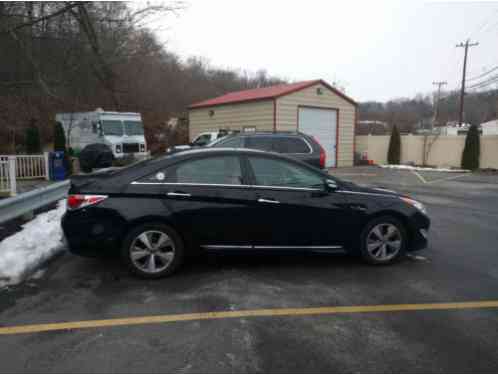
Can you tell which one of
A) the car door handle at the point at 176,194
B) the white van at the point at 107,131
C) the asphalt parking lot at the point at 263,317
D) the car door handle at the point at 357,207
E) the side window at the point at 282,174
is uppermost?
the white van at the point at 107,131

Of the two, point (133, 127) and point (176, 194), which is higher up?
point (133, 127)

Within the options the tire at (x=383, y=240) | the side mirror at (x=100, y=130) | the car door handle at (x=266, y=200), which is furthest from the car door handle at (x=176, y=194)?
the side mirror at (x=100, y=130)

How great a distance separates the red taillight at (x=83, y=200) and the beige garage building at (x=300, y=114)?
13964 mm

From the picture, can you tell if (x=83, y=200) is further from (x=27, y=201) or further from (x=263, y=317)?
(x=27, y=201)

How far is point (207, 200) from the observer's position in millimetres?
4492

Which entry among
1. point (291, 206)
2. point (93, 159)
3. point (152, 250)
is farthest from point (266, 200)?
point (93, 159)

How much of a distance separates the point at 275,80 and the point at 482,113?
108 feet

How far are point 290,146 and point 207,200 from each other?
15.9ft

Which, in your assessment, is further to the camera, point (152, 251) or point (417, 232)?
point (417, 232)

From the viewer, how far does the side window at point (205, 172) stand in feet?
14.8

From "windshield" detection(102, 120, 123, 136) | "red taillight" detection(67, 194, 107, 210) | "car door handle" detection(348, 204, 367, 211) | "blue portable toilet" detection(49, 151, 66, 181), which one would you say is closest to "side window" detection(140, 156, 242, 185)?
"red taillight" detection(67, 194, 107, 210)

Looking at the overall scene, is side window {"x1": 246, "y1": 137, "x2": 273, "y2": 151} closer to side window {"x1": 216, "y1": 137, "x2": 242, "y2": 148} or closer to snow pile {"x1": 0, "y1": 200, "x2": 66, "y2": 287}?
side window {"x1": 216, "y1": 137, "x2": 242, "y2": 148}

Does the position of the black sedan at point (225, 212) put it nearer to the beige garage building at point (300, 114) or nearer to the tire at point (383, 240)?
the tire at point (383, 240)

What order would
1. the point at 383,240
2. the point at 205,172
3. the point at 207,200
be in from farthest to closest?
the point at 383,240 < the point at 205,172 < the point at 207,200
